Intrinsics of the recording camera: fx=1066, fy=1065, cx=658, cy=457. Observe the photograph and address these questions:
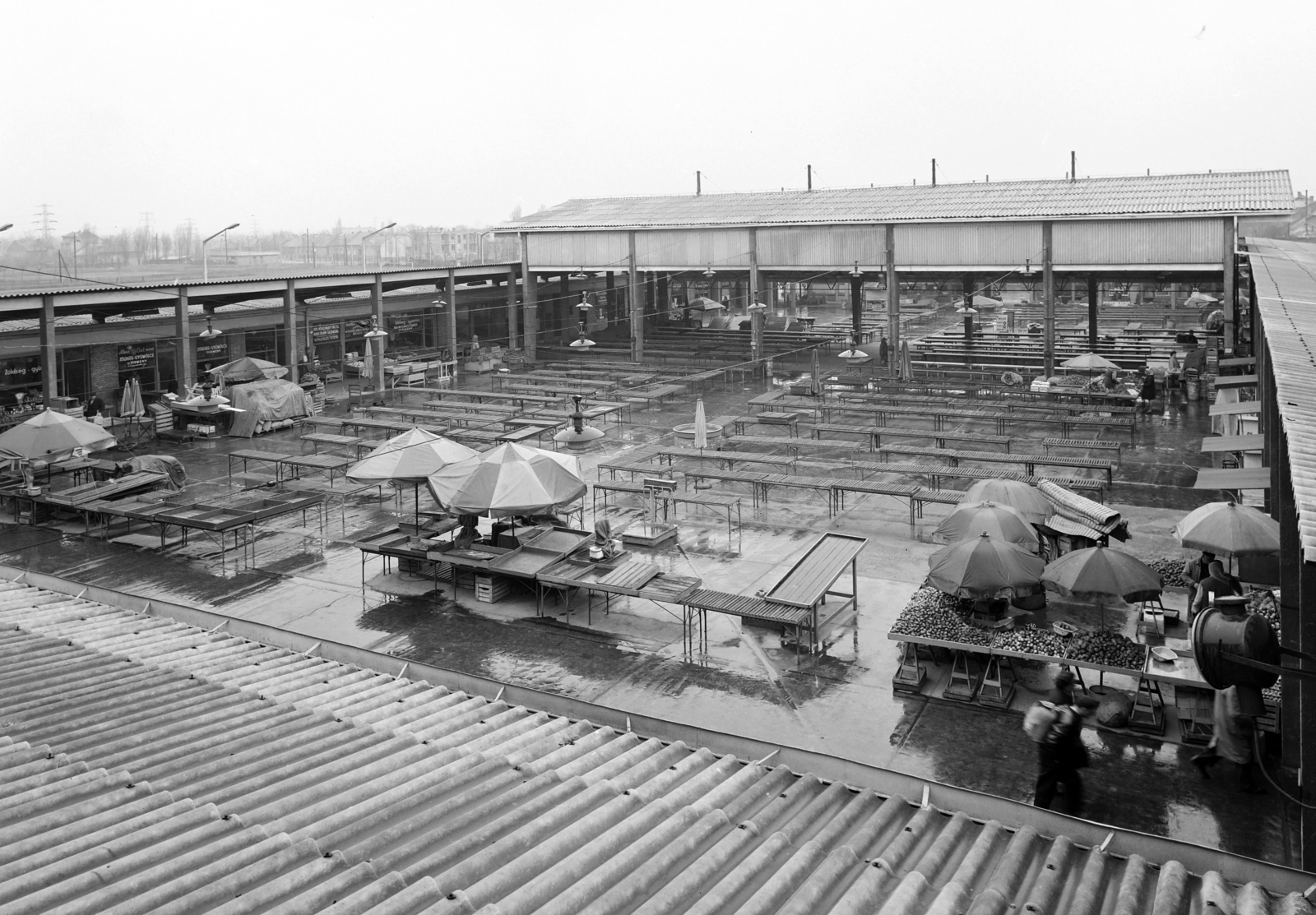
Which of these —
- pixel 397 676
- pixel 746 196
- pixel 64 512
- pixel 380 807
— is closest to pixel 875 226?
pixel 746 196

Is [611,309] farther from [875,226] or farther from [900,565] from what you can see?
[900,565]

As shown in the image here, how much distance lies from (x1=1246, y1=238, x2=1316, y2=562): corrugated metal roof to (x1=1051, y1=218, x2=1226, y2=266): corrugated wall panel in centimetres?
805

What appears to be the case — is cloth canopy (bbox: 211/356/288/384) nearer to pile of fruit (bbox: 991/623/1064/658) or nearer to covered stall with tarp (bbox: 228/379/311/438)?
covered stall with tarp (bbox: 228/379/311/438)

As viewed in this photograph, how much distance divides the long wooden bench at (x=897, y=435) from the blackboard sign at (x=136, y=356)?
70.1ft

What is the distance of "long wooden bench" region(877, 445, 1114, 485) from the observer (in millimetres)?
19606

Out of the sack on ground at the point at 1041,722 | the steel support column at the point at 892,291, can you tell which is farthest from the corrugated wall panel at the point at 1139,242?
the sack on ground at the point at 1041,722

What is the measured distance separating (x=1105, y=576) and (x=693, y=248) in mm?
30473

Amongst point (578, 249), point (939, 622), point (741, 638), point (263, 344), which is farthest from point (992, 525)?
point (578, 249)

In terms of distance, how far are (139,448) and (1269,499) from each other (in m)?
24.4

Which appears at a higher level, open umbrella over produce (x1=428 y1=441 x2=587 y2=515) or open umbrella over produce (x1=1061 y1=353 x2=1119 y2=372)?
open umbrella over produce (x1=1061 y1=353 x2=1119 y2=372)

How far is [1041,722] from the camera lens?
27.2ft

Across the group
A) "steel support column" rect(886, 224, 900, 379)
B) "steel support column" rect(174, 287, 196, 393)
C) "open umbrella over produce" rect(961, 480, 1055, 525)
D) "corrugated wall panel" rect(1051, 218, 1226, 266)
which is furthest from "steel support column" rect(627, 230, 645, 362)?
"open umbrella over produce" rect(961, 480, 1055, 525)

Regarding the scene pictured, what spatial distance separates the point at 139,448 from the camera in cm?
2655

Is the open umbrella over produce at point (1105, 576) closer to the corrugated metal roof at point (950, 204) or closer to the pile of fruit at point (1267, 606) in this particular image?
the pile of fruit at point (1267, 606)
